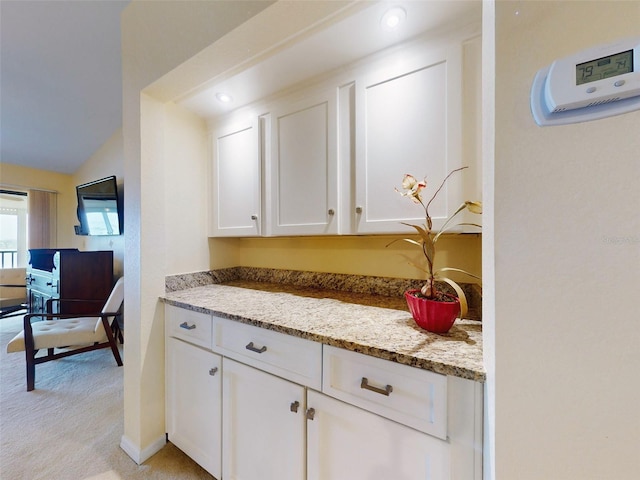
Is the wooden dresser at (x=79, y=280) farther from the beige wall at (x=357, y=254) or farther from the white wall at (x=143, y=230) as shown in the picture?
the beige wall at (x=357, y=254)

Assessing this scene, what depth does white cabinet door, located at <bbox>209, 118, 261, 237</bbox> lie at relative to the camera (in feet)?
5.08

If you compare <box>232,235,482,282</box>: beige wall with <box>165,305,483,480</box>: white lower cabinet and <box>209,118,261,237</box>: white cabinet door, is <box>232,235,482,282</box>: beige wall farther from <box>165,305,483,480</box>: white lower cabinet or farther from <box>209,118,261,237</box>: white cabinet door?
<box>165,305,483,480</box>: white lower cabinet

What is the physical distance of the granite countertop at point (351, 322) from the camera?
2.26ft

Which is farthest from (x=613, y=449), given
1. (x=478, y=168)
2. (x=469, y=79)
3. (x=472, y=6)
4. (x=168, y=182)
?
(x=168, y=182)

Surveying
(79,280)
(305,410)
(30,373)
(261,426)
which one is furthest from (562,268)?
(79,280)

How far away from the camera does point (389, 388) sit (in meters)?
0.72

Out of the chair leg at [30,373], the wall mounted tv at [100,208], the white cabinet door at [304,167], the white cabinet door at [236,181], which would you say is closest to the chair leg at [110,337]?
the chair leg at [30,373]

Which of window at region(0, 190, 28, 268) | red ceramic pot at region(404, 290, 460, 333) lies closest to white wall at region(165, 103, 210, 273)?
red ceramic pot at region(404, 290, 460, 333)

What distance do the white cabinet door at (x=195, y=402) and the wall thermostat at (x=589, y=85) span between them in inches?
54.3

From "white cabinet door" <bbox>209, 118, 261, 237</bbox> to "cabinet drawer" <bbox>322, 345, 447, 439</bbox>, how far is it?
99cm

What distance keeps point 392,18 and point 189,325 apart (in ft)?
5.38

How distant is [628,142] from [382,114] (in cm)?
85

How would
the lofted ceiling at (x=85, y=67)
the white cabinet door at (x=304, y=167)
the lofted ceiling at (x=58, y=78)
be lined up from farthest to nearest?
the lofted ceiling at (x=58, y=78) < the white cabinet door at (x=304, y=167) < the lofted ceiling at (x=85, y=67)

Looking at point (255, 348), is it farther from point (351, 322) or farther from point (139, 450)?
point (139, 450)
